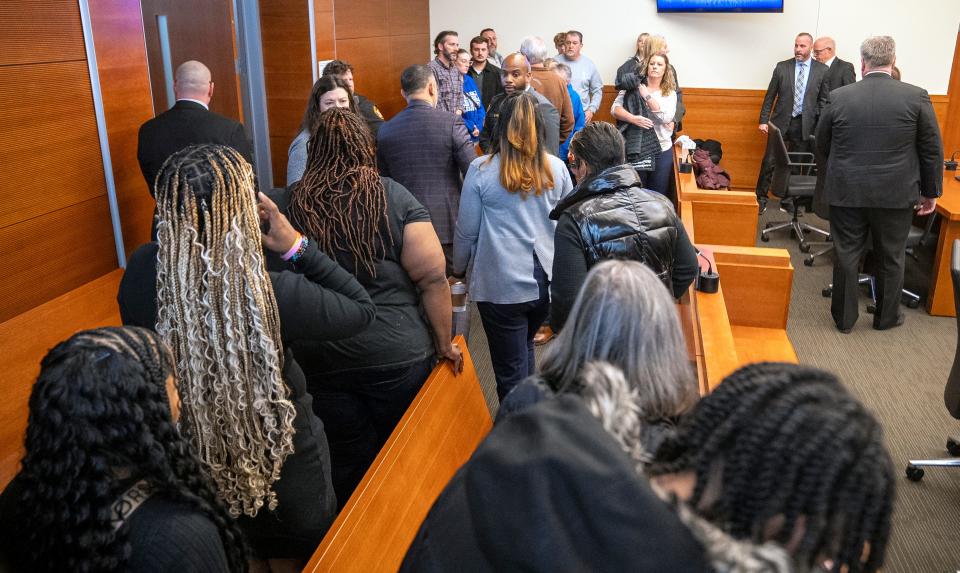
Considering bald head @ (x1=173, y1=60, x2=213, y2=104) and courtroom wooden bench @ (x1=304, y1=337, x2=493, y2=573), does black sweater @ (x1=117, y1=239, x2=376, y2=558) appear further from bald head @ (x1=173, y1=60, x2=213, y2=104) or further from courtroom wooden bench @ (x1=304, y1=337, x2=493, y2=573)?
bald head @ (x1=173, y1=60, x2=213, y2=104)

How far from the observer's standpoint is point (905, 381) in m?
4.52

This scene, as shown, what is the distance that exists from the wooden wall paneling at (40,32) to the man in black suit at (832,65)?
24.0 ft

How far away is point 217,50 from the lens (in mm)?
5656

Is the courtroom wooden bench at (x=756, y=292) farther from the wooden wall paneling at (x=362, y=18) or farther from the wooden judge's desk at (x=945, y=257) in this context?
the wooden wall paneling at (x=362, y=18)

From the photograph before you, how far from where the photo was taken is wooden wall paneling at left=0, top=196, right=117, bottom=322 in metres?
3.25

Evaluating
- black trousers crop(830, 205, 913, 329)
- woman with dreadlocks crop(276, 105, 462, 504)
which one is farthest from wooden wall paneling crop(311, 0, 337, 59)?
woman with dreadlocks crop(276, 105, 462, 504)

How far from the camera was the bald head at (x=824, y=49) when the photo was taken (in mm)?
8438

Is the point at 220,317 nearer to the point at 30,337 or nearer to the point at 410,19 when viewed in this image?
the point at 30,337

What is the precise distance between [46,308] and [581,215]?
7.64 feet

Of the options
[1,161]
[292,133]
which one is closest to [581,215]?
[1,161]

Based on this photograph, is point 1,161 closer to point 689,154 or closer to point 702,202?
point 702,202

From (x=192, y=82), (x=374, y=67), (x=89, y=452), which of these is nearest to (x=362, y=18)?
(x=374, y=67)

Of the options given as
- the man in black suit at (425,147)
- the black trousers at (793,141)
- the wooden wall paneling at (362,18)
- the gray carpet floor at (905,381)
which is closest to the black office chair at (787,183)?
the gray carpet floor at (905,381)

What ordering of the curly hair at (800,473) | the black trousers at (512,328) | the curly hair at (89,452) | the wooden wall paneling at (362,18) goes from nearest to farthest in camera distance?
1. the curly hair at (800,473)
2. the curly hair at (89,452)
3. the black trousers at (512,328)
4. the wooden wall paneling at (362,18)
